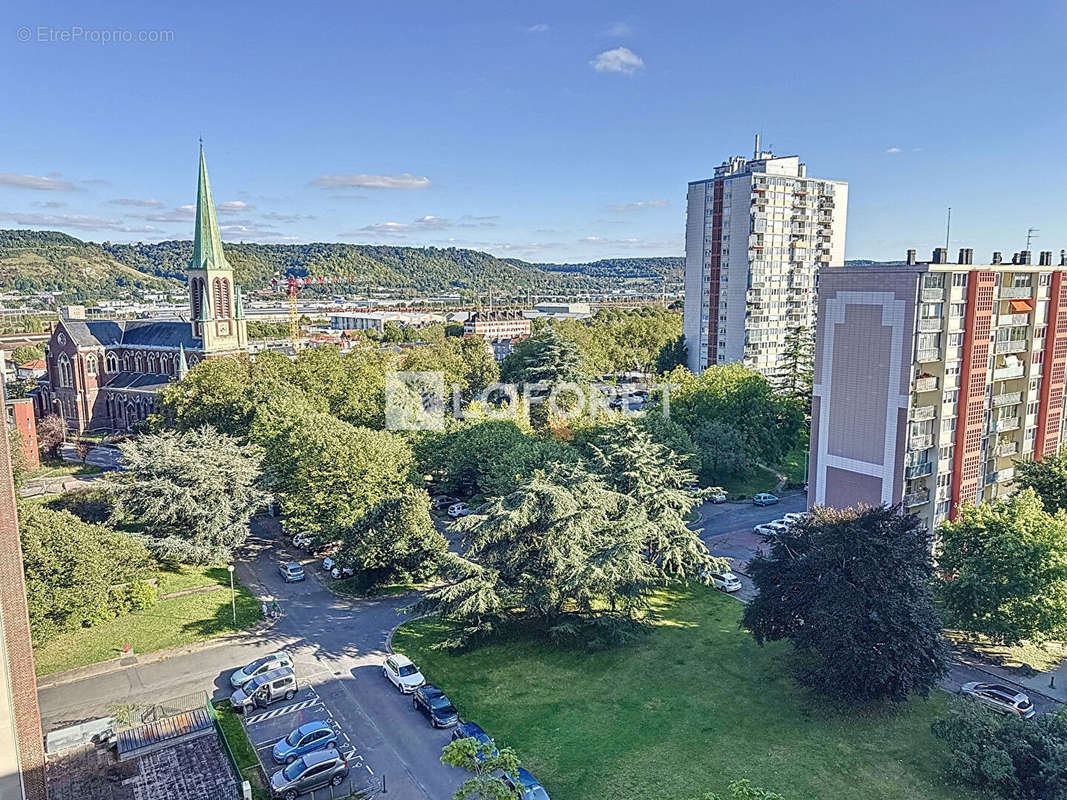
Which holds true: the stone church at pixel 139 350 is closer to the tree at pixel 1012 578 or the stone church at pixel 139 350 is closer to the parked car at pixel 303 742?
the parked car at pixel 303 742

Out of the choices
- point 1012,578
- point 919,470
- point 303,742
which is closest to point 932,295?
point 919,470

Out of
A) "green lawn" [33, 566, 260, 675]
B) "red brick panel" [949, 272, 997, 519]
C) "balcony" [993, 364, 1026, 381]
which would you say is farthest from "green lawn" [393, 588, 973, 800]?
"balcony" [993, 364, 1026, 381]

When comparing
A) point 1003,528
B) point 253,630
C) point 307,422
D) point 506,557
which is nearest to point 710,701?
point 506,557

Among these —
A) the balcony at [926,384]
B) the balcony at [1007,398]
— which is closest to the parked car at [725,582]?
the balcony at [926,384]

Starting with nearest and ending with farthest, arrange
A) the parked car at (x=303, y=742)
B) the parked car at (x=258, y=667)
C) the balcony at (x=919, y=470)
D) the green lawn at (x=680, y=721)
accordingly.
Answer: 1. the green lawn at (x=680, y=721)
2. the parked car at (x=303, y=742)
3. the parked car at (x=258, y=667)
4. the balcony at (x=919, y=470)

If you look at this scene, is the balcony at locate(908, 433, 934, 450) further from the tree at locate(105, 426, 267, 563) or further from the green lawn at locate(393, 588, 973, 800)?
the tree at locate(105, 426, 267, 563)

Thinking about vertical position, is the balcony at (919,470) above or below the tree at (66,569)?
above
